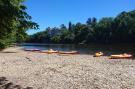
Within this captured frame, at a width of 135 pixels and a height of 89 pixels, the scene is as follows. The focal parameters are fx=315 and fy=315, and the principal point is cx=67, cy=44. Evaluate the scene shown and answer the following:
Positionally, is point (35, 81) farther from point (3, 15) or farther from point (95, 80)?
point (3, 15)

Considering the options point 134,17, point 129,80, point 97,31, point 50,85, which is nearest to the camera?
point 50,85

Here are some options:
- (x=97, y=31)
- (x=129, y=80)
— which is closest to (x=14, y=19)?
(x=129, y=80)

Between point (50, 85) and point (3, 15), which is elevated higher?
point (3, 15)

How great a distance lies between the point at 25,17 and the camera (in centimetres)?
1295

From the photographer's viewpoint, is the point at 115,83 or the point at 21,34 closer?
the point at 21,34

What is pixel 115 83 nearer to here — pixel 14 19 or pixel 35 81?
pixel 35 81

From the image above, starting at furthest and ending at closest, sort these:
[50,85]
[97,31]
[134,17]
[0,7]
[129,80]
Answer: [97,31] < [134,17] < [129,80] < [50,85] < [0,7]

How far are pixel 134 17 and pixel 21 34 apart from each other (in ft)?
462

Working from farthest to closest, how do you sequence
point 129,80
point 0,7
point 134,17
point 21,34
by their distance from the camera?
1. point 134,17
2. point 129,80
3. point 21,34
4. point 0,7

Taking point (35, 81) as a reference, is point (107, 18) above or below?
above

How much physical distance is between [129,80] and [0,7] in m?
11.6

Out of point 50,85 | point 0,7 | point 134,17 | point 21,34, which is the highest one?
point 134,17

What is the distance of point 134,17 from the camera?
492 feet

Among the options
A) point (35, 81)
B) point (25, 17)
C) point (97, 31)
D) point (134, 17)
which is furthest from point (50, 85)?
point (97, 31)
